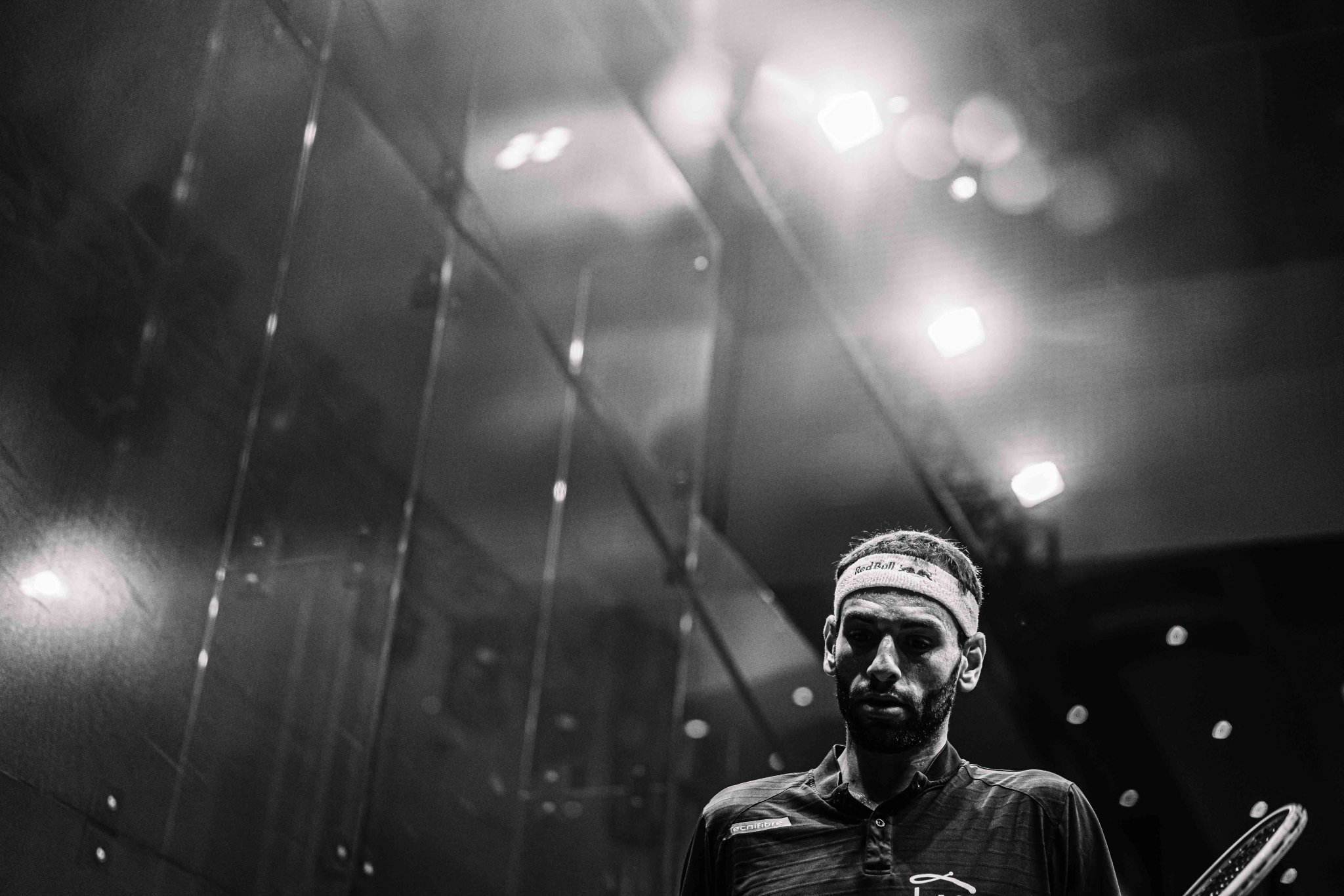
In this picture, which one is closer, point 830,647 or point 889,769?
point 889,769

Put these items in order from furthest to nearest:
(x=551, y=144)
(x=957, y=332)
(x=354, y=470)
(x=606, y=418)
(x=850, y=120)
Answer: (x=850, y=120) → (x=957, y=332) → (x=606, y=418) → (x=551, y=144) → (x=354, y=470)

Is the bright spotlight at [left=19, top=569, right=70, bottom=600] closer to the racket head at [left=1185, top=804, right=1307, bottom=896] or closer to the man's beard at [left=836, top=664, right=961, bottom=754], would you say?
the man's beard at [left=836, top=664, right=961, bottom=754]

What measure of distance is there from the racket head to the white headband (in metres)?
0.45

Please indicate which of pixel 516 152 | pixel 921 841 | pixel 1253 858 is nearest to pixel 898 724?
pixel 921 841

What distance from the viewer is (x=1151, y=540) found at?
17.7 feet

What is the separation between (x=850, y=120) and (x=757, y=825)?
174 inches

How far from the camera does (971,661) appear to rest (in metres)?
2.29

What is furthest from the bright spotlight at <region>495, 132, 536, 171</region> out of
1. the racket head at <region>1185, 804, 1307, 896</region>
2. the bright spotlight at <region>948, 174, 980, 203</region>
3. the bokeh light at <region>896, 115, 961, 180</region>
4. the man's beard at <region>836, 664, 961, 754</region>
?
the racket head at <region>1185, 804, 1307, 896</region>

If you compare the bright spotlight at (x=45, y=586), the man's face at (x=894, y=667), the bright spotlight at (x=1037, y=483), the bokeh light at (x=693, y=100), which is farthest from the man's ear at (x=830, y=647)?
the bokeh light at (x=693, y=100)

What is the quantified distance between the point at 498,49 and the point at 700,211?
1681 millimetres

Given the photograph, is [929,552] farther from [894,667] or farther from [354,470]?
[354,470]

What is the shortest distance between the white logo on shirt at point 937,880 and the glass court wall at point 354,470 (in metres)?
1.31

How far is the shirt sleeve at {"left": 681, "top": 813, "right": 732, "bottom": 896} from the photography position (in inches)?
88.3

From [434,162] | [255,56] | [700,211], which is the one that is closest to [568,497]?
[434,162]
